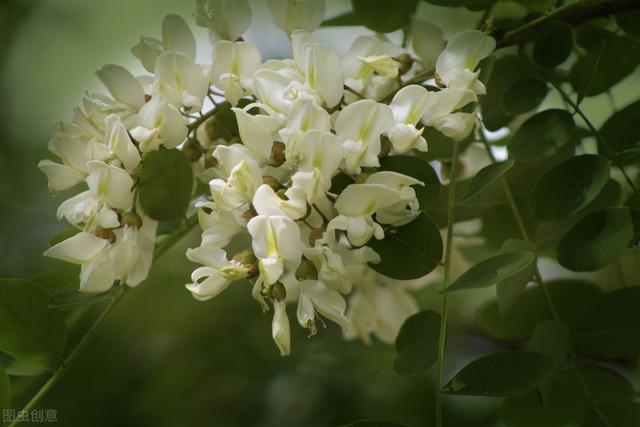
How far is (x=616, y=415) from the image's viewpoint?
0.68m

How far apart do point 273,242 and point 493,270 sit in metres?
0.17

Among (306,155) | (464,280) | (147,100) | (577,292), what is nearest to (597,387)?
(577,292)

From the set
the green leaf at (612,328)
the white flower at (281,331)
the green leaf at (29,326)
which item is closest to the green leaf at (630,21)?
the green leaf at (612,328)

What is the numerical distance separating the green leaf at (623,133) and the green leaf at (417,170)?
176mm

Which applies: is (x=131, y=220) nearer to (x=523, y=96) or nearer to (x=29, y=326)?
(x=29, y=326)

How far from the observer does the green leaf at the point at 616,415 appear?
2.16ft

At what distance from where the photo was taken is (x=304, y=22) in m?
0.69

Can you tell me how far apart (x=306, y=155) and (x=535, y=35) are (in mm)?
314

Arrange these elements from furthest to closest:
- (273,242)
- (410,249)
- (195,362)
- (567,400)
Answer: (195,362) < (567,400) < (410,249) < (273,242)

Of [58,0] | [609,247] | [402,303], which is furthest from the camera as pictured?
[58,0]

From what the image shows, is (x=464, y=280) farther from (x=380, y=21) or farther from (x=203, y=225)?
(x=380, y=21)

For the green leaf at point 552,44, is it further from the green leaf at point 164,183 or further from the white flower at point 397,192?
the green leaf at point 164,183

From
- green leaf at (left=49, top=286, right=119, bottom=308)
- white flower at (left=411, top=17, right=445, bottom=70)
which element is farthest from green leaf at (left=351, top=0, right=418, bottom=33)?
green leaf at (left=49, top=286, right=119, bottom=308)

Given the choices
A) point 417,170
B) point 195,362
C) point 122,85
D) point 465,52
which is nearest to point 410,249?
point 417,170
